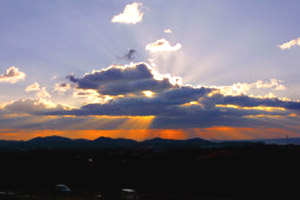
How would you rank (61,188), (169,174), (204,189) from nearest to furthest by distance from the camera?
(61,188), (204,189), (169,174)

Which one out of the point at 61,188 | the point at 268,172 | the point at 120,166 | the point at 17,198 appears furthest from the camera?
the point at 120,166

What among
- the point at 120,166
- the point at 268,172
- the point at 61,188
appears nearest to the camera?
the point at 61,188

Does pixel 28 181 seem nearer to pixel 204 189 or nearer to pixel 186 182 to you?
pixel 186 182

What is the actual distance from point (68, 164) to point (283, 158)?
75.3m

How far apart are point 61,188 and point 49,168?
56.3 meters

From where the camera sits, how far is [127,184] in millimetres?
83812

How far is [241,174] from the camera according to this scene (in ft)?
263

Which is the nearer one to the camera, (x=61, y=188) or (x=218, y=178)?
(x=61, y=188)

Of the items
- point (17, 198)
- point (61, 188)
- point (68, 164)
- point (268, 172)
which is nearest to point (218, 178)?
point (268, 172)

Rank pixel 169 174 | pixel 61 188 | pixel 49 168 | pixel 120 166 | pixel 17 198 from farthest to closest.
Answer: pixel 49 168 < pixel 120 166 < pixel 169 174 < pixel 61 188 < pixel 17 198

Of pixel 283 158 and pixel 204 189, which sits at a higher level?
pixel 283 158

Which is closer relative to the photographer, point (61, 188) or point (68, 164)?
point (61, 188)

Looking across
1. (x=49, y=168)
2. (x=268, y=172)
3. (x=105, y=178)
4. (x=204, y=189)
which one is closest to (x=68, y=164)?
(x=49, y=168)

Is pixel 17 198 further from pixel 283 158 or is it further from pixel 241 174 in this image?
pixel 283 158
